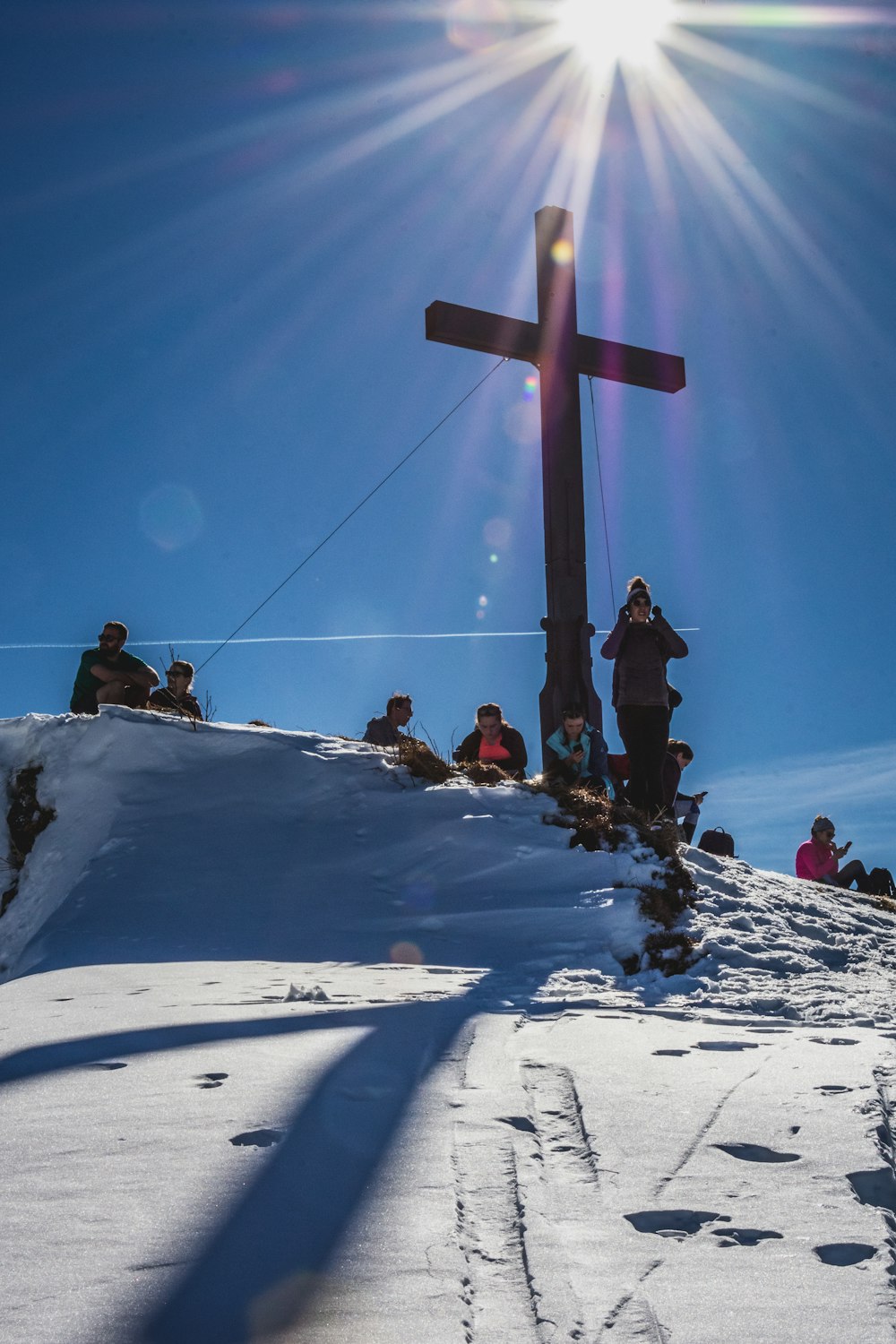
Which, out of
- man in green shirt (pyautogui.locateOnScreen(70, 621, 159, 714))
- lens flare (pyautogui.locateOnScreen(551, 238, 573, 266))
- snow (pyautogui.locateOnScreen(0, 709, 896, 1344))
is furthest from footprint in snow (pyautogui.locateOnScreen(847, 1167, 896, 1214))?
lens flare (pyautogui.locateOnScreen(551, 238, 573, 266))

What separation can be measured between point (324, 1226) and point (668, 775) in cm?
643

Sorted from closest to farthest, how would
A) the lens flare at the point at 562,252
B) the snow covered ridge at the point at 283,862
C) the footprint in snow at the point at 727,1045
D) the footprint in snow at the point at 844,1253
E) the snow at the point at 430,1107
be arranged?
the snow at the point at 430,1107 → the footprint in snow at the point at 844,1253 → the footprint in snow at the point at 727,1045 → the snow covered ridge at the point at 283,862 → the lens flare at the point at 562,252

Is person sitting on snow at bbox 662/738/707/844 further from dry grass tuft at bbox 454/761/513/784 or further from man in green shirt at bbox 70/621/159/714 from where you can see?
man in green shirt at bbox 70/621/159/714

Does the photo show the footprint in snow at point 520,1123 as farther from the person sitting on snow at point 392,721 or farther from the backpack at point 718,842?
the backpack at point 718,842

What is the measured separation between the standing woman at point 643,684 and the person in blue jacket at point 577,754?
0.98 feet

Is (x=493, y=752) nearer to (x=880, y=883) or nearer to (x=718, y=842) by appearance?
(x=718, y=842)

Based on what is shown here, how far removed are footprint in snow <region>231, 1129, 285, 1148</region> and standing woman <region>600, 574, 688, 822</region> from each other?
4905 mm

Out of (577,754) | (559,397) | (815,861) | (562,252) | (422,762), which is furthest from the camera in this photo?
(815,861)

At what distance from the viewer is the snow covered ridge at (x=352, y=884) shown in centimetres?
500

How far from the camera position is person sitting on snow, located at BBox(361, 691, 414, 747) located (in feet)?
25.4

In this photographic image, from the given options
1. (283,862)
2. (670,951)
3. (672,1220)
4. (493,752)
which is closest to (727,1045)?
(672,1220)

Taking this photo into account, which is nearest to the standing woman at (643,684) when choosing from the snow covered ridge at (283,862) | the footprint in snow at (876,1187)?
the snow covered ridge at (283,862)

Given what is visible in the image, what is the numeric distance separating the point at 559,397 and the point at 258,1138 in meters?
6.68

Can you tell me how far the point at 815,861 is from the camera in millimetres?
9211
